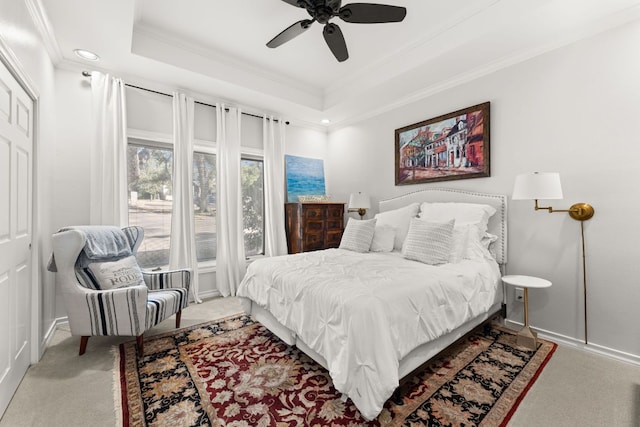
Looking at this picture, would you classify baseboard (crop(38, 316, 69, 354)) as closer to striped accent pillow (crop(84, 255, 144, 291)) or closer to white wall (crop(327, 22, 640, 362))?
striped accent pillow (crop(84, 255, 144, 291))

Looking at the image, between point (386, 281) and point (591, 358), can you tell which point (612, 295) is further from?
point (386, 281)

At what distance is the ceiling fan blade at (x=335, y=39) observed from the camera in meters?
2.21

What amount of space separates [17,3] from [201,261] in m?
2.97

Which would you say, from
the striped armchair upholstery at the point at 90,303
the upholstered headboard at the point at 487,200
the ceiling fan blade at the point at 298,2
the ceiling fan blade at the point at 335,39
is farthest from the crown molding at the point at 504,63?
the striped armchair upholstery at the point at 90,303

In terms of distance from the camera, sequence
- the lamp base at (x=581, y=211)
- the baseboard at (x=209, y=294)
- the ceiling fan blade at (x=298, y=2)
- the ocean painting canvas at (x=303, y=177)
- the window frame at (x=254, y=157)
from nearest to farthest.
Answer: the ceiling fan blade at (x=298, y=2) → the lamp base at (x=581, y=211) → the baseboard at (x=209, y=294) → the window frame at (x=254, y=157) → the ocean painting canvas at (x=303, y=177)

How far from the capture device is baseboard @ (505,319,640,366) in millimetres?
2222

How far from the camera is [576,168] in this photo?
250cm

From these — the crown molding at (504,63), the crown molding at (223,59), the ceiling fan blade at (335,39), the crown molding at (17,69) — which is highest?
the crown molding at (223,59)

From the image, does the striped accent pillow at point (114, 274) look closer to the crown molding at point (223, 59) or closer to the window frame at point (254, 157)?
the window frame at point (254, 157)

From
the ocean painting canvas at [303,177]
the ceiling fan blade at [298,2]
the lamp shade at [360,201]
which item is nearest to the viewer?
the ceiling fan blade at [298,2]

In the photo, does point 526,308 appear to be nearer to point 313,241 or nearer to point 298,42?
point 313,241

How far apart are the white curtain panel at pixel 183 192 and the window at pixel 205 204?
264 millimetres

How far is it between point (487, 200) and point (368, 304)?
223 centimetres

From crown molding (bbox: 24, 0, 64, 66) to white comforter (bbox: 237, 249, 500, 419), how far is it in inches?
103
